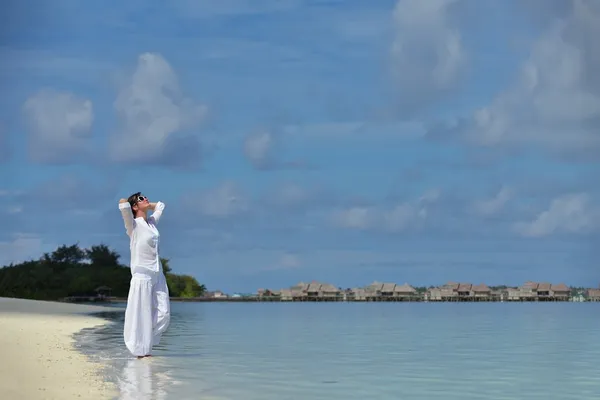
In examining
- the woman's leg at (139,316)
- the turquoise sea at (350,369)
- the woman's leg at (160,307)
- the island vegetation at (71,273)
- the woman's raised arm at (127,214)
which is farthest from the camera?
the island vegetation at (71,273)

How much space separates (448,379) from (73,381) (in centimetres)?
497

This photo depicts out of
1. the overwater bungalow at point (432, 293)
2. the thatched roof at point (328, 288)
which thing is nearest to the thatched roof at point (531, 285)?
the overwater bungalow at point (432, 293)

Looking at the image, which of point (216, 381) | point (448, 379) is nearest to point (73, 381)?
point (216, 381)

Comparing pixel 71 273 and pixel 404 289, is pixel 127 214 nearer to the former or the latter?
pixel 71 273

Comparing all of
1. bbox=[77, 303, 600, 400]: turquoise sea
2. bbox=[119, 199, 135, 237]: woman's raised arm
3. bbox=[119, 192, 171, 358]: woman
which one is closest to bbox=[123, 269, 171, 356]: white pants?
bbox=[119, 192, 171, 358]: woman

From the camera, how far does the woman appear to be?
1352cm

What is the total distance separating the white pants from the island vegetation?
68002 mm

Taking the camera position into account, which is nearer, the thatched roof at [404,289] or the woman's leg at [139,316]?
the woman's leg at [139,316]

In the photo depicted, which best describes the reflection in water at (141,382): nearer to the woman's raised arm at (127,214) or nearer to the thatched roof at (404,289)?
the woman's raised arm at (127,214)

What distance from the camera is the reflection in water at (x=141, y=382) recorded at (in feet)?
31.7

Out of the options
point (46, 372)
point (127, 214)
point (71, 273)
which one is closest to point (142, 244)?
point (127, 214)

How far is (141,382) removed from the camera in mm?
10812

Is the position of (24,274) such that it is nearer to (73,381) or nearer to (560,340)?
(560,340)

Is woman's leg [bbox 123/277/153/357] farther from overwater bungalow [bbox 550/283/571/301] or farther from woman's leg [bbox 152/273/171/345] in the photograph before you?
overwater bungalow [bbox 550/283/571/301]
